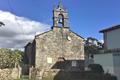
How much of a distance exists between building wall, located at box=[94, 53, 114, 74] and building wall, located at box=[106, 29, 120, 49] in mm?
2478

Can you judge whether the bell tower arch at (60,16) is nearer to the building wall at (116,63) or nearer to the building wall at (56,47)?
the building wall at (56,47)

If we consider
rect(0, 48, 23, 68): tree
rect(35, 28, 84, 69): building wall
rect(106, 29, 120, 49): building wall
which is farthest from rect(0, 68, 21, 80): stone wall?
rect(35, 28, 84, 69): building wall

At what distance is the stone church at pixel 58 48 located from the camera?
49.5 metres

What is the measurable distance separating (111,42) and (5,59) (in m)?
13.9

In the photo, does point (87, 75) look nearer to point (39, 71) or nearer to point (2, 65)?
point (39, 71)

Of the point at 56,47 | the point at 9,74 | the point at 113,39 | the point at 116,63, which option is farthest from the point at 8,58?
the point at 56,47

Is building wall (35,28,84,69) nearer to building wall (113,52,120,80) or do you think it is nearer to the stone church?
the stone church

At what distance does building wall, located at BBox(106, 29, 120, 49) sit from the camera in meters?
33.9

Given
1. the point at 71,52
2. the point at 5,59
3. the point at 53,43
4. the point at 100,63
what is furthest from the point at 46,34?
the point at 100,63

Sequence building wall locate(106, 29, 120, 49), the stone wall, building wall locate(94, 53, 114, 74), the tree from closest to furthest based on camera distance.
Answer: building wall locate(94, 53, 114, 74), the stone wall, building wall locate(106, 29, 120, 49), the tree

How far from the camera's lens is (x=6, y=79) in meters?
31.1

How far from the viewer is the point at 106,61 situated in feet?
105

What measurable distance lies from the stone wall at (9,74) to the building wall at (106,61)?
984cm

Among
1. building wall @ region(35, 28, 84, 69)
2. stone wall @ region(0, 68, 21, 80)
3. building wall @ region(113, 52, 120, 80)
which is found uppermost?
building wall @ region(35, 28, 84, 69)
